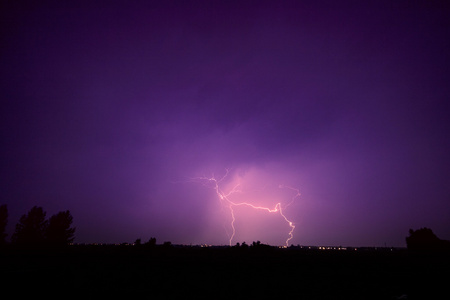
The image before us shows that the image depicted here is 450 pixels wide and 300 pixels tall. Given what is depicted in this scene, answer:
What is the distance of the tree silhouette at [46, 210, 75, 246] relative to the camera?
60.7 metres

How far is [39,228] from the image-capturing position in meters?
60.6

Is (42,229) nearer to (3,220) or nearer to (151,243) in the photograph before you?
(3,220)

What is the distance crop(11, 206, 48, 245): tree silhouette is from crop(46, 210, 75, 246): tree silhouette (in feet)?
4.25

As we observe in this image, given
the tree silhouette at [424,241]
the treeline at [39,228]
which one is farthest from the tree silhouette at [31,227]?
the tree silhouette at [424,241]

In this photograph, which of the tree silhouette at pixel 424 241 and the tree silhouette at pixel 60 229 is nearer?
the tree silhouette at pixel 60 229

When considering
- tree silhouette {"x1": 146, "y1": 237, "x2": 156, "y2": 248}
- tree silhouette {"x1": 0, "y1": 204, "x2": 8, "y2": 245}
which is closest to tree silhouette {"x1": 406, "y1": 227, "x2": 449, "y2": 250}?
tree silhouette {"x1": 146, "y1": 237, "x2": 156, "y2": 248}

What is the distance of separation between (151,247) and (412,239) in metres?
77.6

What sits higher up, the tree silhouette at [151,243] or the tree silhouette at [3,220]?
the tree silhouette at [3,220]

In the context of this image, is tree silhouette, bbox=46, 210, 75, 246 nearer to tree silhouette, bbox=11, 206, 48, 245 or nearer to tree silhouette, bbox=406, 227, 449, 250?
tree silhouette, bbox=11, 206, 48, 245

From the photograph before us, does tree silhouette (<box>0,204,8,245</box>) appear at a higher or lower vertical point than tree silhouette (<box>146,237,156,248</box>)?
higher

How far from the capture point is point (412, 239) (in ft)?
260

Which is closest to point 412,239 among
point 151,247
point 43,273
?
point 151,247

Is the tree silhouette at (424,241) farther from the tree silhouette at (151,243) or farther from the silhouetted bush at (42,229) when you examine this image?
the silhouetted bush at (42,229)

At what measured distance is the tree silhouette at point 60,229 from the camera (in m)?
60.7
